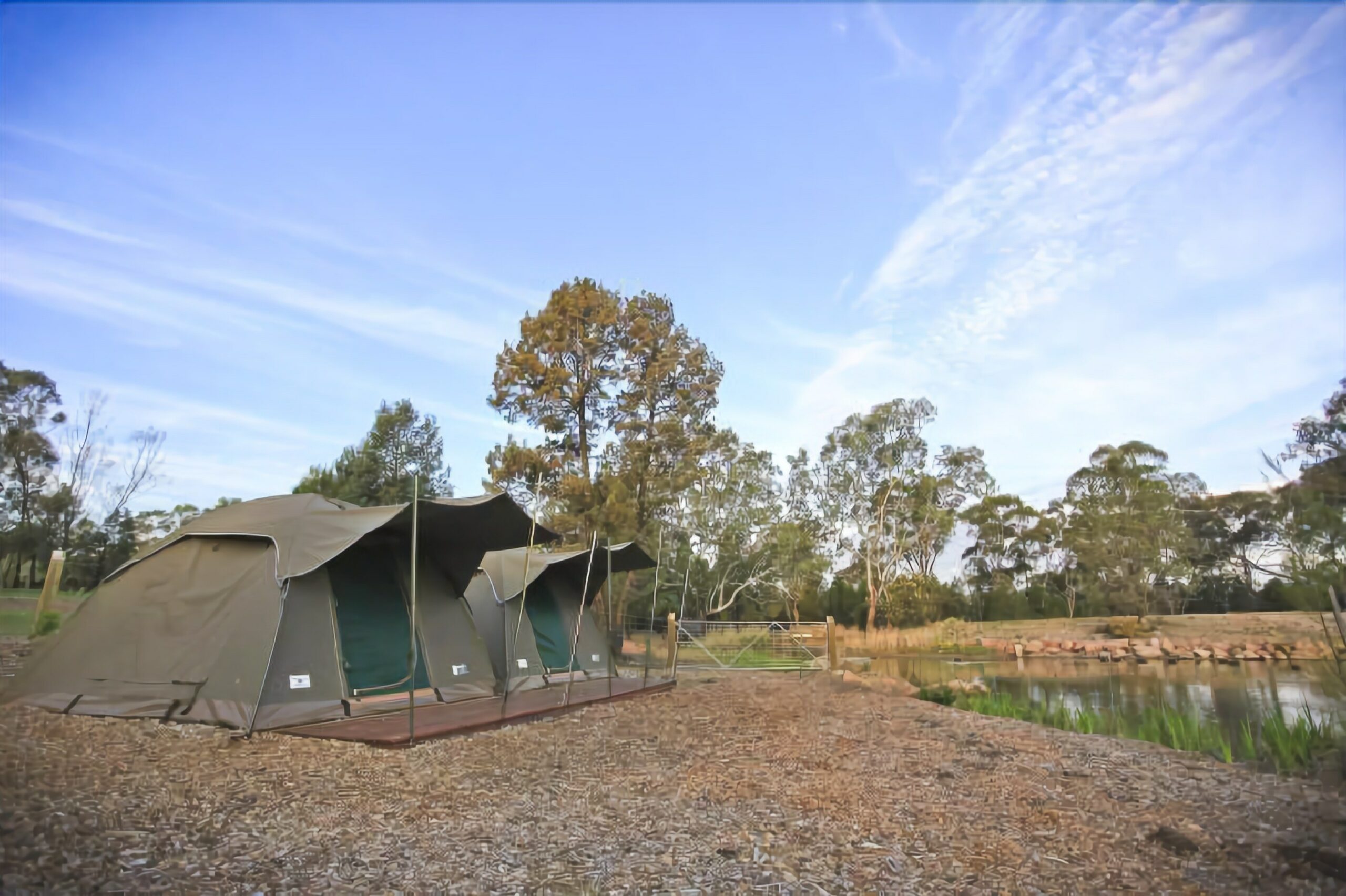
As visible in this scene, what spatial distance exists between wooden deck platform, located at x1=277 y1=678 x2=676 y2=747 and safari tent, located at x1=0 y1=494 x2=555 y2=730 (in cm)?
20

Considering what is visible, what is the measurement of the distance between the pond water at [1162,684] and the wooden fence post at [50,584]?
A: 22.5ft

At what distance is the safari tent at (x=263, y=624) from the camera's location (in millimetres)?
6156

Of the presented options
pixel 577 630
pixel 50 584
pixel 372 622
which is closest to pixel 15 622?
pixel 50 584

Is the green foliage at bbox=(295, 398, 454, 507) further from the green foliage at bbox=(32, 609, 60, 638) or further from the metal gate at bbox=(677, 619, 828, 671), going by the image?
the green foliage at bbox=(32, 609, 60, 638)

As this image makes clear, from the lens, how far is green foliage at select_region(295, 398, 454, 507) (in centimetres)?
2278

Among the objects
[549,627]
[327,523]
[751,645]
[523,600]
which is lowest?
[751,645]

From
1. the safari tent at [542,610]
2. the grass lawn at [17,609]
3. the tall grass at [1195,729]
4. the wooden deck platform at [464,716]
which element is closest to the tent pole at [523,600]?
the safari tent at [542,610]

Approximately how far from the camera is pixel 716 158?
9.88 metres

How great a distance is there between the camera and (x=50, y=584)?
4285 millimetres

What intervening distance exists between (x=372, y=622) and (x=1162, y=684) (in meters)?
13.4

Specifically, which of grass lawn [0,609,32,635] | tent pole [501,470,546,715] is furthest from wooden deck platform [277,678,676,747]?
grass lawn [0,609,32,635]

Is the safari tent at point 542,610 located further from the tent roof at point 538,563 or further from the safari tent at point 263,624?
the safari tent at point 263,624

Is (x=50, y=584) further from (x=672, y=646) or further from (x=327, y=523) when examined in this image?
(x=672, y=646)

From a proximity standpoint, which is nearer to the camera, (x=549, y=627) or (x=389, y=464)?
(x=549, y=627)
